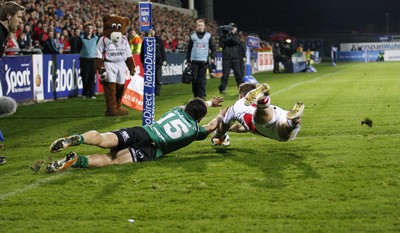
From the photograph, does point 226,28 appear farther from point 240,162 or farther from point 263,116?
point 240,162

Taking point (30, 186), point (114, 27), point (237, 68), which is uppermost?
point (114, 27)

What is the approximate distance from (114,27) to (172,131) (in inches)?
283

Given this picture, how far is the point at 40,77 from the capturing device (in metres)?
20.3

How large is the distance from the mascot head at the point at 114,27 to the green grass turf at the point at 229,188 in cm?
393

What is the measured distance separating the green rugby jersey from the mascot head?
22.2 ft

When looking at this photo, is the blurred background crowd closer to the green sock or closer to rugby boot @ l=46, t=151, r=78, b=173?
the green sock

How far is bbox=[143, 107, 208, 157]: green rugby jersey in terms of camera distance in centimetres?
845

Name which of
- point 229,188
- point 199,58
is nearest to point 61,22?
point 199,58

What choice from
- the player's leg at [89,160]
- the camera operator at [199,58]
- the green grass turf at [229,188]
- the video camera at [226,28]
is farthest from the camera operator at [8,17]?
the video camera at [226,28]

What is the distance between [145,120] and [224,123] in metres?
2.32

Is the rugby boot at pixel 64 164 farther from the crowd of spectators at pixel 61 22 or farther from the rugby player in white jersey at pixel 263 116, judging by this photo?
the crowd of spectators at pixel 61 22

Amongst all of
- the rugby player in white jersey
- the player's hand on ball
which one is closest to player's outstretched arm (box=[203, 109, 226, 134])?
the rugby player in white jersey

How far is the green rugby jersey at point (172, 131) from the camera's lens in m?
8.45

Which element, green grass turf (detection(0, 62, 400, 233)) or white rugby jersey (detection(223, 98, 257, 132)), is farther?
white rugby jersey (detection(223, 98, 257, 132))
